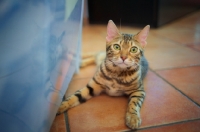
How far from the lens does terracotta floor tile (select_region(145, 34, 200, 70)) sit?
1.38 metres

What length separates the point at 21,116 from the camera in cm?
52

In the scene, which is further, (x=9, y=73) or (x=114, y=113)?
(x=114, y=113)

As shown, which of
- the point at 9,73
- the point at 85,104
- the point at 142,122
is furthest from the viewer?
the point at 85,104

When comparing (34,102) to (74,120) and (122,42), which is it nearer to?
(74,120)

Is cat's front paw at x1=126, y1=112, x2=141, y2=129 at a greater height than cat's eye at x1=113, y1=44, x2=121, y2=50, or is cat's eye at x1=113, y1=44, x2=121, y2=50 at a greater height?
cat's eye at x1=113, y1=44, x2=121, y2=50

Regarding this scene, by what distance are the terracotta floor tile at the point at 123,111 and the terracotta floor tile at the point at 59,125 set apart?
30mm

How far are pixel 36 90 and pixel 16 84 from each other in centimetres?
7

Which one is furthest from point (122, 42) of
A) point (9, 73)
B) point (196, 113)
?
point (9, 73)

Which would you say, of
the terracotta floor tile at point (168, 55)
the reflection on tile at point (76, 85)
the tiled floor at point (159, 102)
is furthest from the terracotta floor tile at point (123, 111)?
the terracotta floor tile at point (168, 55)

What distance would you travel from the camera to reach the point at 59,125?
80 centimetres

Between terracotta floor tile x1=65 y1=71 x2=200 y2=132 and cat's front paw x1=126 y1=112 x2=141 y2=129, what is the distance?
2cm

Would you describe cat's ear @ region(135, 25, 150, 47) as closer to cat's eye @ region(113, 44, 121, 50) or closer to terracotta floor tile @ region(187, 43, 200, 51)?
cat's eye @ region(113, 44, 121, 50)

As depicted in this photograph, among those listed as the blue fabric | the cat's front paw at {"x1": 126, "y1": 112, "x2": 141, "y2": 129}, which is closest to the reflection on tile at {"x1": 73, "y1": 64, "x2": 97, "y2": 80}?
the cat's front paw at {"x1": 126, "y1": 112, "x2": 141, "y2": 129}

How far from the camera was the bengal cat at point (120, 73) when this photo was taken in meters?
0.87
